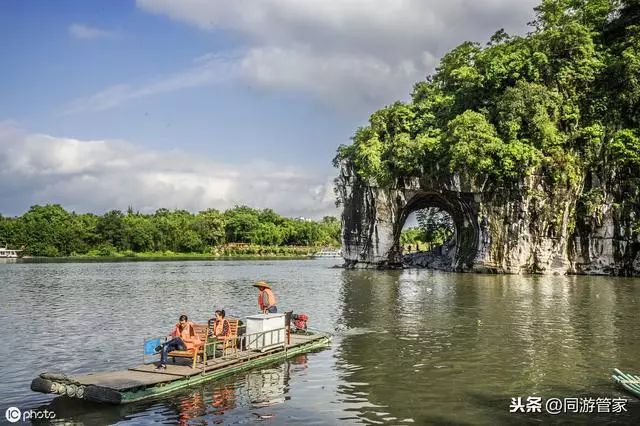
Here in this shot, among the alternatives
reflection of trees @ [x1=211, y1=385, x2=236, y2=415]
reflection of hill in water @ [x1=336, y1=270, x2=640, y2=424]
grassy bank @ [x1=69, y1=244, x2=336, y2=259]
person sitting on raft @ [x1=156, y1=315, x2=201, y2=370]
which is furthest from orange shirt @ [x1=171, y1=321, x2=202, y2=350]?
grassy bank @ [x1=69, y1=244, x2=336, y2=259]

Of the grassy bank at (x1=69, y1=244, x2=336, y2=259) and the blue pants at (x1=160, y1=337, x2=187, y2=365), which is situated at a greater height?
the grassy bank at (x1=69, y1=244, x2=336, y2=259)

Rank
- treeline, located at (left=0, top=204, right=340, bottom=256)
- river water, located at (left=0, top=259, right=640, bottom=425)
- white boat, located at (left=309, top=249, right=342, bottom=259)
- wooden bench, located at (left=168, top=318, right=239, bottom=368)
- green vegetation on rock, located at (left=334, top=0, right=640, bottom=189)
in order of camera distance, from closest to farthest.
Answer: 1. river water, located at (left=0, top=259, right=640, bottom=425)
2. wooden bench, located at (left=168, top=318, right=239, bottom=368)
3. green vegetation on rock, located at (left=334, top=0, right=640, bottom=189)
4. treeline, located at (left=0, top=204, right=340, bottom=256)
5. white boat, located at (left=309, top=249, right=342, bottom=259)

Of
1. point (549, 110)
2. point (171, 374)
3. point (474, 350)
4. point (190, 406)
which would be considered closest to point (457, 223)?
point (549, 110)

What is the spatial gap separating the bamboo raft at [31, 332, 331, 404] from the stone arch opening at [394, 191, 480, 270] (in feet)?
157

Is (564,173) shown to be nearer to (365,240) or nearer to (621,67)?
(621,67)

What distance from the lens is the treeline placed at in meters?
123

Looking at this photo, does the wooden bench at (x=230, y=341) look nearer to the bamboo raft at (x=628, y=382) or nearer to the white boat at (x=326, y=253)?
the bamboo raft at (x=628, y=382)

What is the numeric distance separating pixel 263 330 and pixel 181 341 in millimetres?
2985

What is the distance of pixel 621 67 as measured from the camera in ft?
177

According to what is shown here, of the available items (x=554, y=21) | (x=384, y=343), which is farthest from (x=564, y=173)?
(x=384, y=343)

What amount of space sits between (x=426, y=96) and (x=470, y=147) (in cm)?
2044

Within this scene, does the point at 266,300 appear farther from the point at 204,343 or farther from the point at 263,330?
the point at 204,343

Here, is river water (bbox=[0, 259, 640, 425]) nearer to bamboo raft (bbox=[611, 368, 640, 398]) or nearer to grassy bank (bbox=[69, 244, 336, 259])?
bamboo raft (bbox=[611, 368, 640, 398])

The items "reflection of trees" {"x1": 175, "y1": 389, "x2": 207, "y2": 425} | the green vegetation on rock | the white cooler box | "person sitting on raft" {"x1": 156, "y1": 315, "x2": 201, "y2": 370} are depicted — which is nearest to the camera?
"reflection of trees" {"x1": 175, "y1": 389, "x2": 207, "y2": 425}
